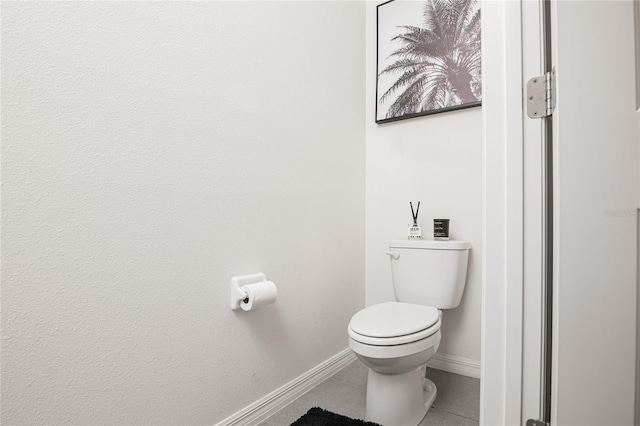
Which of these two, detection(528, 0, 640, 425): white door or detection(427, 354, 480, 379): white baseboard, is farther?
detection(427, 354, 480, 379): white baseboard

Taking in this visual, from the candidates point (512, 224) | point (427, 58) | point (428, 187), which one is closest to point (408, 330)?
point (512, 224)

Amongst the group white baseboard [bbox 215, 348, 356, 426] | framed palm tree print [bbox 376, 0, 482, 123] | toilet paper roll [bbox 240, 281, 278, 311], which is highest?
framed palm tree print [bbox 376, 0, 482, 123]

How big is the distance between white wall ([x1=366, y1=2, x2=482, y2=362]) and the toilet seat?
1.68 ft

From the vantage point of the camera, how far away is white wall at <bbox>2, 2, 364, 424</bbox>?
0.84 meters

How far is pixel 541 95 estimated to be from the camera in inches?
31.3

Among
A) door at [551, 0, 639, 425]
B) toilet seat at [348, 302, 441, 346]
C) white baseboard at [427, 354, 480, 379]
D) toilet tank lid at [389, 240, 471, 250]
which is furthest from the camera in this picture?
white baseboard at [427, 354, 480, 379]

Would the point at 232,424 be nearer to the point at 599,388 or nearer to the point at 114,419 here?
the point at 114,419

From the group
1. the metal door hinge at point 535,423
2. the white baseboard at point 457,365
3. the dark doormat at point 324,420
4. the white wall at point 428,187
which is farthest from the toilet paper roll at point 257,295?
the white baseboard at point 457,365

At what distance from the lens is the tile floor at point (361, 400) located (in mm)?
1440

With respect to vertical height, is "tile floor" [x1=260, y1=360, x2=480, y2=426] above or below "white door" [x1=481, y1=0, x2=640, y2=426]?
below

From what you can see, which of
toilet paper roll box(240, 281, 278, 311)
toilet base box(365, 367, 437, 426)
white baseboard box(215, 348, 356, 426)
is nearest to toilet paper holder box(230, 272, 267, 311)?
toilet paper roll box(240, 281, 278, 311)

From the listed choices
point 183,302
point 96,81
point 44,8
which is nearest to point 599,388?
point 183,302

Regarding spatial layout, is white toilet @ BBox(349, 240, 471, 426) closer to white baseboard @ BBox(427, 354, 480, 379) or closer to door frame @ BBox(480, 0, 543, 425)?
white baseboard @ BBox(427, 354, 480, 379)

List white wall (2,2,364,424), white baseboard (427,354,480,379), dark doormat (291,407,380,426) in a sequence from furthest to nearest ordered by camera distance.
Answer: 1. white baseboard (427,354,480,379)
2. dark doormat (291,407,380,426)
3. white wall (2,2,364,424)
